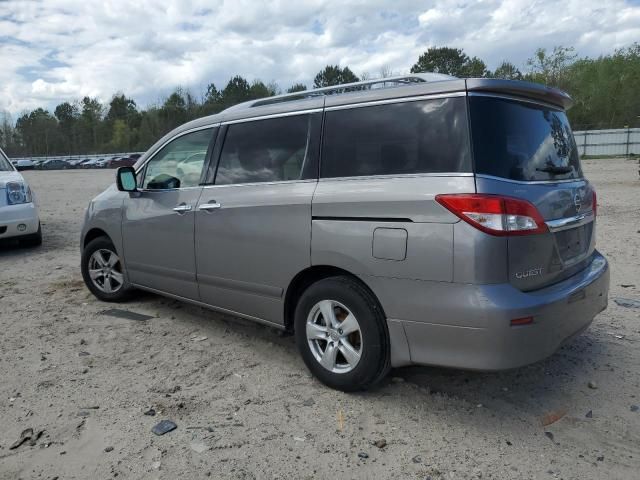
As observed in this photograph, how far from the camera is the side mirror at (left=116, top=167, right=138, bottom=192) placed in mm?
4789

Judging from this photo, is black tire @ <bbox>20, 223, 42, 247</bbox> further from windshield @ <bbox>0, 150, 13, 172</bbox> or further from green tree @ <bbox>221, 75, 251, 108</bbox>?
green tree @ <bbox>221, 75, 251, 108</bbox>

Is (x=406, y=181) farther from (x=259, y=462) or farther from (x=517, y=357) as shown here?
(x=259, y=462)

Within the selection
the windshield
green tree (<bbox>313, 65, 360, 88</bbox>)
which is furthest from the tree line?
the windshield

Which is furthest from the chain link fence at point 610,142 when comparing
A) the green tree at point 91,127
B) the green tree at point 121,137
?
the green tree at point 91,127

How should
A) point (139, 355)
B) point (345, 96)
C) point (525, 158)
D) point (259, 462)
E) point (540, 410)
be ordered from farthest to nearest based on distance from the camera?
point (139, 355) → point (345, 96) → point (540, 410) → point (525, 158) → point (259, 462)

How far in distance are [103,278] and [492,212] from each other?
424 centimetres

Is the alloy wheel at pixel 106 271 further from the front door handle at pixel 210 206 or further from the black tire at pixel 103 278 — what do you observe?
the front door handle at pixel 210 206

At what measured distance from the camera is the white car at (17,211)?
7.87m

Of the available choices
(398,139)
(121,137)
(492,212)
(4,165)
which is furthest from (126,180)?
(121,137)

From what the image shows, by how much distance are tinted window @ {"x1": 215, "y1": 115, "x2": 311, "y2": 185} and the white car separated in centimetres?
539

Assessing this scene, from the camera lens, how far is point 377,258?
119 inches

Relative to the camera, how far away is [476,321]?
2.73 metres

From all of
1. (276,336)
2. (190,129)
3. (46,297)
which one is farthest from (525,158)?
(46,297)

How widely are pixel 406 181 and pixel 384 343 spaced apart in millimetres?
968
